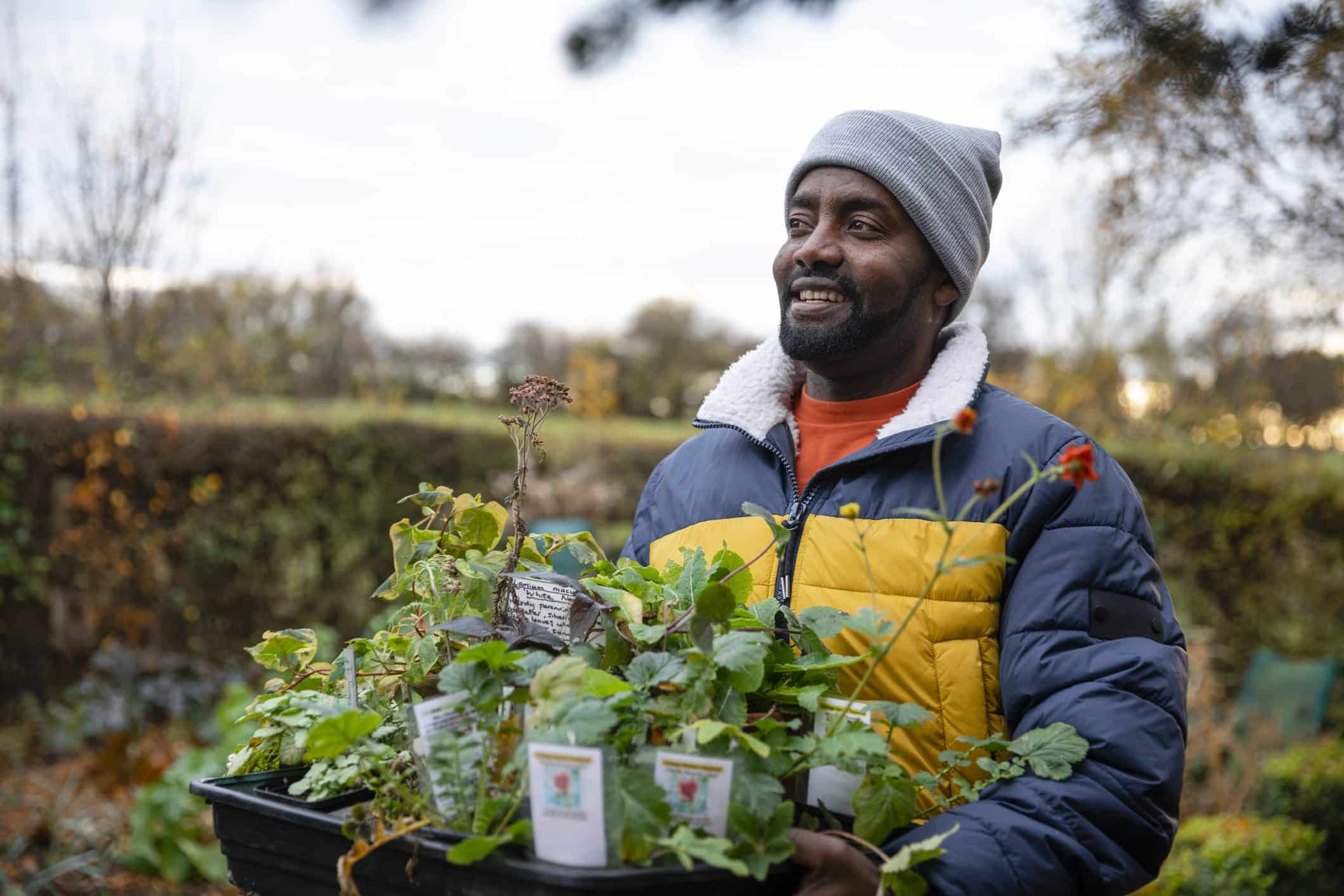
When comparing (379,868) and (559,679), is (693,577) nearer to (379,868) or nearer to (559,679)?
(559,679)

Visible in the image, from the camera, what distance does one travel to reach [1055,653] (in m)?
1.40

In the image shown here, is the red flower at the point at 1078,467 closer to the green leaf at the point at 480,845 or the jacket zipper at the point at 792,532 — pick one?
the jacket zipper at the point at 792,532

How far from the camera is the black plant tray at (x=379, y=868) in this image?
3.17 ft

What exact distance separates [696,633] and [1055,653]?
1.83 feet

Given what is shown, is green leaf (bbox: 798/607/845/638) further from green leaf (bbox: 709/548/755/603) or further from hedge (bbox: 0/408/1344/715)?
hedge (bbox: 0/408/1344/715)

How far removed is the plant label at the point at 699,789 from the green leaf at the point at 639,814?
0.10 feet

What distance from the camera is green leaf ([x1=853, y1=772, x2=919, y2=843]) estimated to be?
1.12 m

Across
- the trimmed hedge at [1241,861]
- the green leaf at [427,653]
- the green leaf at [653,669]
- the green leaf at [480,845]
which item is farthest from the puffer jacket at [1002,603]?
the trimmed hedge at [1241,861]

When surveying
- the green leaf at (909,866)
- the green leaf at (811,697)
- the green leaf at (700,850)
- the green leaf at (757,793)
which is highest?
the green leaf at (811,697)

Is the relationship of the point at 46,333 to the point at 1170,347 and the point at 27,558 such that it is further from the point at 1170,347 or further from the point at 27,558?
the point at 1170,347

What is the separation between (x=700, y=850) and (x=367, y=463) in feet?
16.7

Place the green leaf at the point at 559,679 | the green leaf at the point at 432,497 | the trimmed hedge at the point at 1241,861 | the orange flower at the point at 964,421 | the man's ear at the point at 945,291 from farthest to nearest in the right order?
the trimmed hedge at the point at 1241,861
the man's ear at the point at 945,291
the green leaf at the point at 432,497
the orange flower at the point at 964,421
the green leaf at the point at 559,679

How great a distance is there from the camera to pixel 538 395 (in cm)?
130

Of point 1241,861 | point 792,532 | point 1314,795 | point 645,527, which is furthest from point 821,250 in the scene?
point 1314,795
